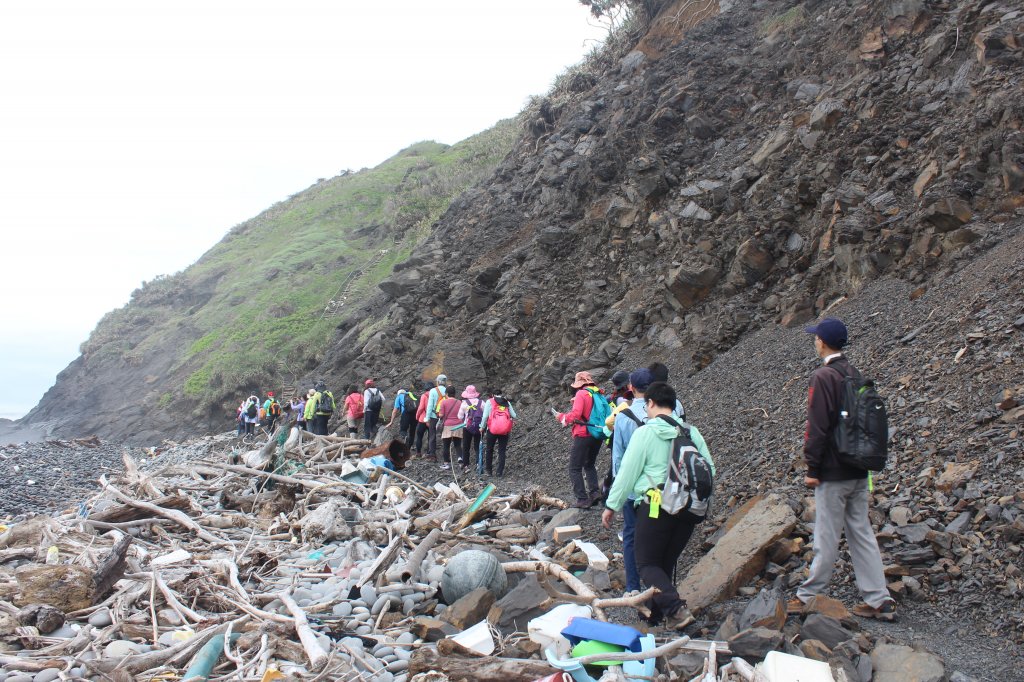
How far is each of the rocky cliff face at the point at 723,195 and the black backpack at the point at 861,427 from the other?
609cm

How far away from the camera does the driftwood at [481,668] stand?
3576 mm

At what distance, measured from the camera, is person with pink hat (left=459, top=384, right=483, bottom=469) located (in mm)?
12219

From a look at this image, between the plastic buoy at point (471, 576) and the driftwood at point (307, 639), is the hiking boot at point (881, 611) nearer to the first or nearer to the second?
the plastic buoy at point (471, 576)

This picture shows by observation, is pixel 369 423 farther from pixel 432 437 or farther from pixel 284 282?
pixel 284 282

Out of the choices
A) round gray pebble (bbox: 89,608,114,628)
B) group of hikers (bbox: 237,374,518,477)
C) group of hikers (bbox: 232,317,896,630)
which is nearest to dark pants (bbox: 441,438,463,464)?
group of hikers (bbox: 237,374,518,477)

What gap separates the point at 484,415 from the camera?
11734 millimetres

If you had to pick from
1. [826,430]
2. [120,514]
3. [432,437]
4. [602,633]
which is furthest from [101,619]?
[432,437]

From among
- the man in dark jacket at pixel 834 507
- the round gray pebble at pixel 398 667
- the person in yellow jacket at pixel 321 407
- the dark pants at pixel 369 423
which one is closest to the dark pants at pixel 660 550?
the man in dark jacket at pixel 834 507

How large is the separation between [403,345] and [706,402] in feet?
38.5

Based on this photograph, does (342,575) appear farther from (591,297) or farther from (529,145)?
(529,145)

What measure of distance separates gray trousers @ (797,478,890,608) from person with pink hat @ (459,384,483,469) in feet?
27.5

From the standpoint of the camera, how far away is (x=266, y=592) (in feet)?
16.8

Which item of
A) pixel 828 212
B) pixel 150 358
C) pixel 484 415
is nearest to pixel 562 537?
pixel 484 415

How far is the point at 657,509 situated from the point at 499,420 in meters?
7.02
